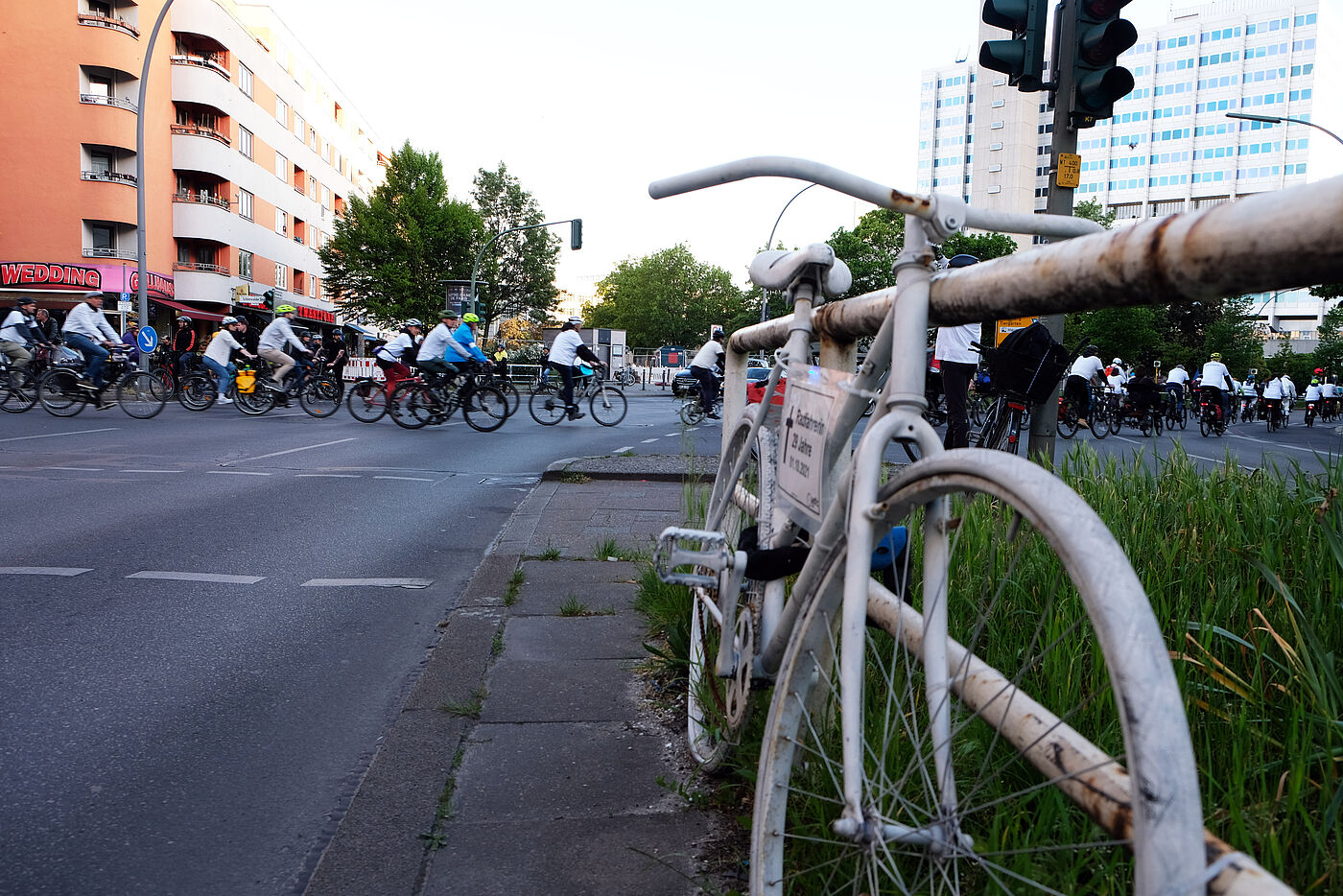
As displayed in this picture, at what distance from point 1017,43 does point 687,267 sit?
98931mm

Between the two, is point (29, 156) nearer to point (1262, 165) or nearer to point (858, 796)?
point (858, 796)

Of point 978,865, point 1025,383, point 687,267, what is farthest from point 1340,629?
point 687,267

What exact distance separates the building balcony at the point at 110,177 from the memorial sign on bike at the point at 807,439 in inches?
1655

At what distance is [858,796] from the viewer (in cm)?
148

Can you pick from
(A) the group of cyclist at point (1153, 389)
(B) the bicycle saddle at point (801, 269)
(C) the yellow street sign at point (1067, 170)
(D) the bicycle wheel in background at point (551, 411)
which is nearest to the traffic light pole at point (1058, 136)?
(C) the yellow street sign at point (1067, 170)

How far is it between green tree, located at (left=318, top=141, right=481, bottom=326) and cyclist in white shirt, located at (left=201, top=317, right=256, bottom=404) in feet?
126

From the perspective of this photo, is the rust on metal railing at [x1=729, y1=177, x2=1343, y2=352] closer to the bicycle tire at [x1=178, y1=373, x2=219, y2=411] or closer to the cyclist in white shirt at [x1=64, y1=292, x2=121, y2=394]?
the cyclist in white shirt at [x1=64, y1=292, x2=121, y2=394]

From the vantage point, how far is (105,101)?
125ft

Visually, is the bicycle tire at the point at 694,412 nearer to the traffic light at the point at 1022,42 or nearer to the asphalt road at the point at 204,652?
the asphalt road at the point at 204,652

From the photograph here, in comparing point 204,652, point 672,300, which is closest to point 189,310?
point 204,652

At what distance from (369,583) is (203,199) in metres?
43.9

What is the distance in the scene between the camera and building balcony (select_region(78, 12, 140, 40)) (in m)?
37.6

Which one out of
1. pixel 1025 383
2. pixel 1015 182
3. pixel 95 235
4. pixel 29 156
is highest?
pixel 1015 182

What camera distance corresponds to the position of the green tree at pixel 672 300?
338ft
